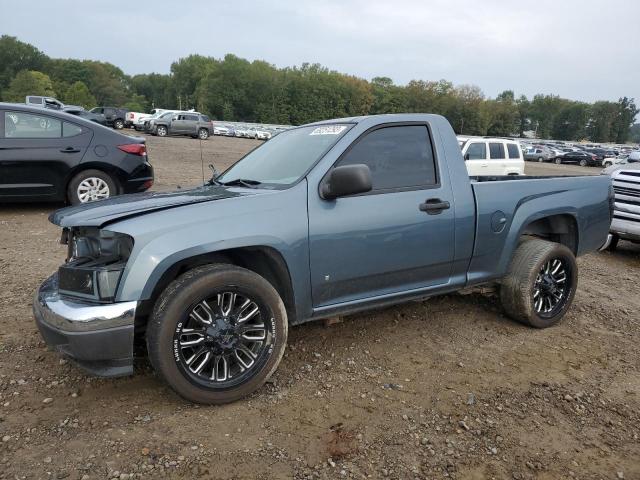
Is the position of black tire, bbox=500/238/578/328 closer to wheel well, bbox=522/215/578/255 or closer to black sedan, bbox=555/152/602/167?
wheel well, bbox=522/215/578/255

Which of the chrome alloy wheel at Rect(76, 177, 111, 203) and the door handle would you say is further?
the chrome alloy wheel at Rect(76, 177, 111, 203)

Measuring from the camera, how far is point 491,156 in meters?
15.2

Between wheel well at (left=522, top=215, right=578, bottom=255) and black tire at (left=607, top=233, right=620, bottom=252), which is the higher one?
wheel well at (left=522, top=215, right=578, bottom=255)

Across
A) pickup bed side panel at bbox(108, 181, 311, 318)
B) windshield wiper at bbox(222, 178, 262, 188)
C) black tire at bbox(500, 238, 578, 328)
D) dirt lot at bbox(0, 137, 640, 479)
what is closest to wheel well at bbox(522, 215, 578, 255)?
black tire at bbox(500, 238, 578, 328)

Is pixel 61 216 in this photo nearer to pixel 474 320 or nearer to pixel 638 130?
pixel 474 320

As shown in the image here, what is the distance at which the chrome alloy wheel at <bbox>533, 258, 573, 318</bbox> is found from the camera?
14.5 feet

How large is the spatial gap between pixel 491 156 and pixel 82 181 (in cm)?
1165

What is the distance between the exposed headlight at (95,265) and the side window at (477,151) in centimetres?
1301

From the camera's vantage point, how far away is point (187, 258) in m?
2.96

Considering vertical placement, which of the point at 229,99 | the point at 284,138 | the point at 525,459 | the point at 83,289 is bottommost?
the point at 525,459

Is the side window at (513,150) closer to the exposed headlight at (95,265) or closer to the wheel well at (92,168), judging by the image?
the wheel well at (92,168)

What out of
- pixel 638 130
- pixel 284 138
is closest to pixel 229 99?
pixel 284 138

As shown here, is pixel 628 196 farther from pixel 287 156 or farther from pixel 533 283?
pixel 287 156

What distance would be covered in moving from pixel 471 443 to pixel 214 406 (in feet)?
4.92
